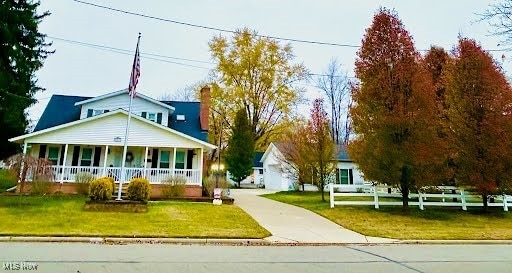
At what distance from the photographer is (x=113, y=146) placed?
852 inches

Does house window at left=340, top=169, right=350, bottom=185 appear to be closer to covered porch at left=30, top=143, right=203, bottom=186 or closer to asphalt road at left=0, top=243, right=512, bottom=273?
covered porch at left=30, top=143, right=203, bottom=186

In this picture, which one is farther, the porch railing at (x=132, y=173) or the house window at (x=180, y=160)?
the house window at (x=180, y=160)

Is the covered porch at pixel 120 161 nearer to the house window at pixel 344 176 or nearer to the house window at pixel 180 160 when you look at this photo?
the house window at pixel 180 160

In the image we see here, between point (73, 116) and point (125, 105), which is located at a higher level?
point (125, 105)

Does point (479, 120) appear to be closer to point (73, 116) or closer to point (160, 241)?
point (160, 241)

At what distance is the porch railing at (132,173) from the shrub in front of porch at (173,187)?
776mm

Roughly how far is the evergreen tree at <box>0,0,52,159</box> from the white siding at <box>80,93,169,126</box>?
3938 millimetres

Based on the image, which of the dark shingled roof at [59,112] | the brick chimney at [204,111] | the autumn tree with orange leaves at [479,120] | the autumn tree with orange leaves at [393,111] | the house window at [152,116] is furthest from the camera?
the brick chimney at [204,111]

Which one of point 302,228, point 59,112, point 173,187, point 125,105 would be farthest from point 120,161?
point 302,228

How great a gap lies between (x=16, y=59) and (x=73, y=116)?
5339mm

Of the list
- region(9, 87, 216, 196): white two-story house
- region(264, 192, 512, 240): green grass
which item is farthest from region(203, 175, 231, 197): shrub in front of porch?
region(264, 192, 512, 240): green grass

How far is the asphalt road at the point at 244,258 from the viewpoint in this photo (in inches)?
239

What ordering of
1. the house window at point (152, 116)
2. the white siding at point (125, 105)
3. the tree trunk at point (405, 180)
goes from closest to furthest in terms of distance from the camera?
the tree trunk at point (405, 180) < the white siding at point (125, 105) < the house window at point (152, 116)

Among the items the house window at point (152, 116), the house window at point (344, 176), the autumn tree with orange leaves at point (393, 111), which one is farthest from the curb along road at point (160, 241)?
the house window at point (344, 176)
